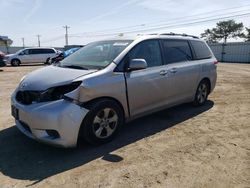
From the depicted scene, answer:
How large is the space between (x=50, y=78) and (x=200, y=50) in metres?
4.09

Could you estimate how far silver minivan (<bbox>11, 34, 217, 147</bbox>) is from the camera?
3.95 metres

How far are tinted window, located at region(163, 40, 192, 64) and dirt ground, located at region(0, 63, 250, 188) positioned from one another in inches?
50.9

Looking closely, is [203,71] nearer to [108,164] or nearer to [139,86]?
[139,86]

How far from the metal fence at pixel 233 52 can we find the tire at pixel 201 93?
27751 mm

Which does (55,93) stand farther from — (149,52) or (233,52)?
(233,52)

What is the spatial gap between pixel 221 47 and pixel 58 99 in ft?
115

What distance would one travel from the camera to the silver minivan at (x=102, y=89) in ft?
13.0

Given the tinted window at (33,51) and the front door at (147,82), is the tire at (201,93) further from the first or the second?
the tinted window at (33,51)

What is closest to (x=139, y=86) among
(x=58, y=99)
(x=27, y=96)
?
(x=58, y=99)

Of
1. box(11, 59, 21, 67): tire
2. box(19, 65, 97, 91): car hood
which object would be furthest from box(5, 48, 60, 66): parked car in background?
box(19, 65, 97, 91): car hood

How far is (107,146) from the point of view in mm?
4449

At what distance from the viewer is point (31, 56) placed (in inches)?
1014

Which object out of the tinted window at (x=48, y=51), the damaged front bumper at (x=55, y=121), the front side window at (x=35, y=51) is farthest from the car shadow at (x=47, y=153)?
the tinted window at (x=48, y=51)

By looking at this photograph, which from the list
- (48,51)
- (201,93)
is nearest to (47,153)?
(201,93)
